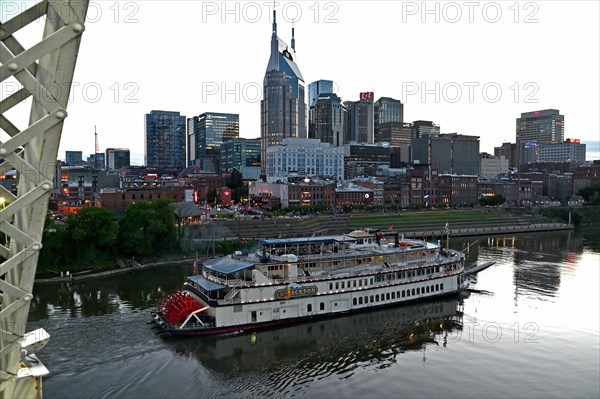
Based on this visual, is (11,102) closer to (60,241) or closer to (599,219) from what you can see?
(60,241)

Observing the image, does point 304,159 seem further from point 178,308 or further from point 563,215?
point 178,308

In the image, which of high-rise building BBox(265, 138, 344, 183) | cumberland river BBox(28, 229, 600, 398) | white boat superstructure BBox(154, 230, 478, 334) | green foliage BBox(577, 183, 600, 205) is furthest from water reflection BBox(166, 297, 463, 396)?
high-rise building BBox(265, 138, 344, 183)

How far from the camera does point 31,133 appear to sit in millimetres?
4211

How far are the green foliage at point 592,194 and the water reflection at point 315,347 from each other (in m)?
130

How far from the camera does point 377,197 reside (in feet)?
427

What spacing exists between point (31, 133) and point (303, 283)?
34.3 metres

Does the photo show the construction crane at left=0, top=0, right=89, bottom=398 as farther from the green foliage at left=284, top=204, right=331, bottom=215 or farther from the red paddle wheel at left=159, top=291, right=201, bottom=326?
the green foliage at left=284, top=204, right=331, bottom=215

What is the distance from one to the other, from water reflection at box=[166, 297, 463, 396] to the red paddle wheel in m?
1.57

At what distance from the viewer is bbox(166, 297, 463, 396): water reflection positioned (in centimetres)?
2792

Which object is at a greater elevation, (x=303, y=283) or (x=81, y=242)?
(x=81, y=242)

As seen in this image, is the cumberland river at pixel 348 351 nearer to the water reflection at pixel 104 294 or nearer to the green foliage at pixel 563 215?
the water reflection at pixel 104 294

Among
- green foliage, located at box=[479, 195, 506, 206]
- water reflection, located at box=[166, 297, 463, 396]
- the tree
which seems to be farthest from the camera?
green foliage, located at box=[479, 195, 506, 206]

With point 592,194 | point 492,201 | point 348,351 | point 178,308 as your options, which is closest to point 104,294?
point 178,308

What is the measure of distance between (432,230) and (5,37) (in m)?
96.2
